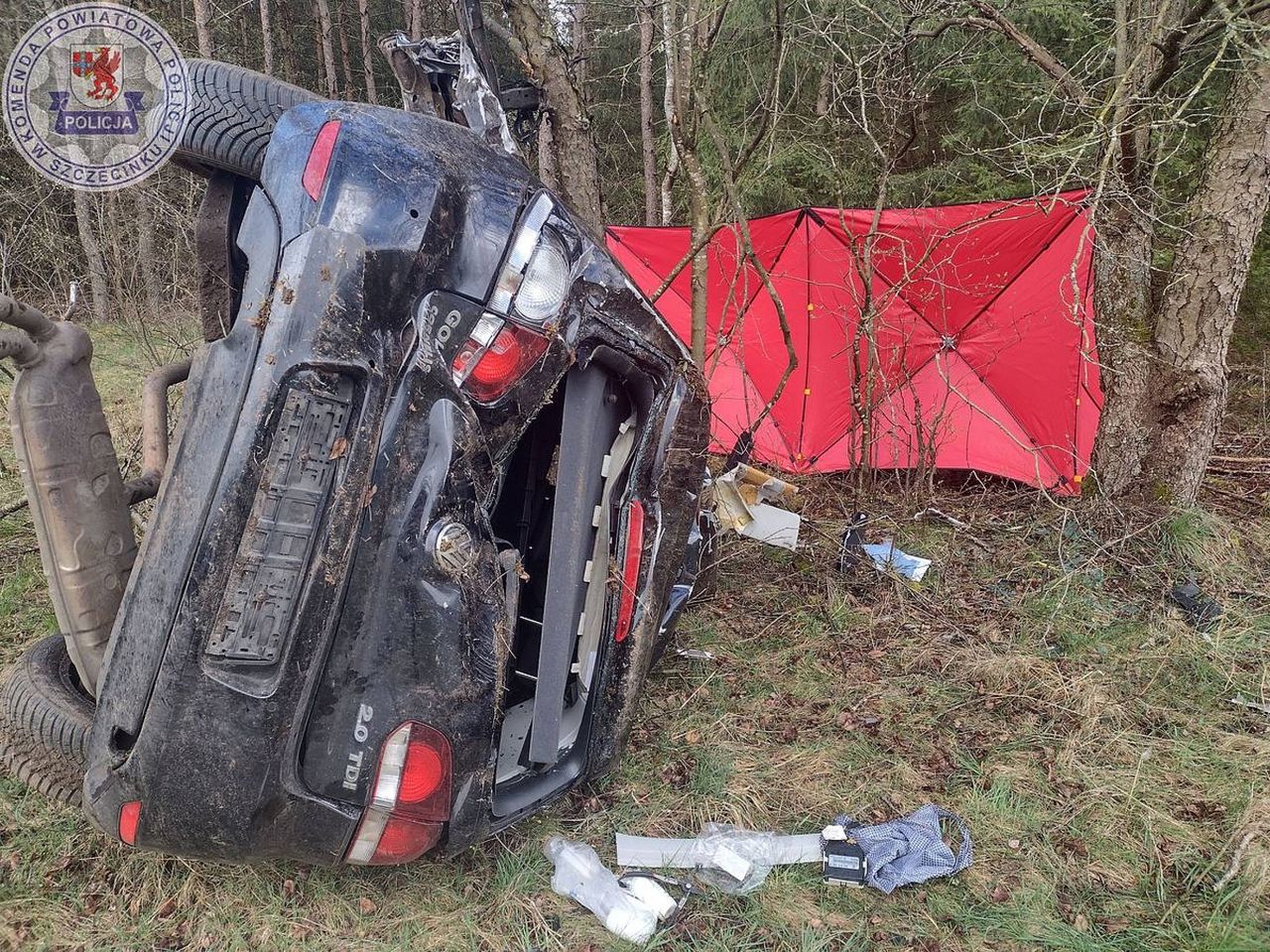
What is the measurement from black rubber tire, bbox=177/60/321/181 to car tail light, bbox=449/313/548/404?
2.88 ft

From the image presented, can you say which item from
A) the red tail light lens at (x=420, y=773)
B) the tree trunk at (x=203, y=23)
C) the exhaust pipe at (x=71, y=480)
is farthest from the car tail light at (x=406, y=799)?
the tree trunk at (x=203, y=23)

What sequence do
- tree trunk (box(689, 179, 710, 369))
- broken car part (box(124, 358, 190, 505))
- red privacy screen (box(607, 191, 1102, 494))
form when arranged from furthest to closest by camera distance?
red privacy screen (box(607, 191, 1102, 494)), tree trunk (box(689, 179, 710, 369)), broken car part (box(124, 358, 190, 505))

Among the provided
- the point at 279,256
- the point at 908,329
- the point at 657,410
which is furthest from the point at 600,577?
the point at 908,329

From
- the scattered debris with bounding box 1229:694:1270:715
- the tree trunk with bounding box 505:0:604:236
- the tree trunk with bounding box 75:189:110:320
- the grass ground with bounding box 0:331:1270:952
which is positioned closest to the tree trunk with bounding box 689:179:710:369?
the tree trunk with bounding box 505:0:604:236

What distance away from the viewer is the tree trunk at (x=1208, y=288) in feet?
12.0

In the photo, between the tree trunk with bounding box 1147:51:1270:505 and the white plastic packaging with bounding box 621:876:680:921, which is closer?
the white plastic packaging with bounding box 621:876:680:921

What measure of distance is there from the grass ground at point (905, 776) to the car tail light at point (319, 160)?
1.73 metres

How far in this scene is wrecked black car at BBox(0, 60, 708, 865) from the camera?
157 cm

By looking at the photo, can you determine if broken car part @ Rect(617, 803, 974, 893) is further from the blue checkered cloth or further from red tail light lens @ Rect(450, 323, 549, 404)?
red tail light lens @ Rect(450, 323, 549, 404)

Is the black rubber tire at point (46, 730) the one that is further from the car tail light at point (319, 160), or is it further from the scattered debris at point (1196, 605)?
the scattered debris at point (1196, 605)

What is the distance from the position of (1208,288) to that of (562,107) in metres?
3.29

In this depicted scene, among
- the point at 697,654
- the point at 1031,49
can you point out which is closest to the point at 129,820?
the point at 697,654

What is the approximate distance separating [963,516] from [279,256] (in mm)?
4094

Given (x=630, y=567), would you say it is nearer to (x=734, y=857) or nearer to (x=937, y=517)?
(x=734, y=857)
